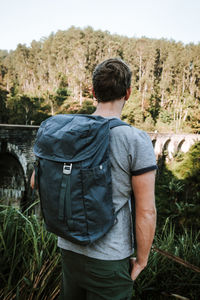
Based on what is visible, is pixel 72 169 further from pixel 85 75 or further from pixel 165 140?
pixel 85 75

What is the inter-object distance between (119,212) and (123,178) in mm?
145

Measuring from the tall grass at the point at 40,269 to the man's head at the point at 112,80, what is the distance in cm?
84

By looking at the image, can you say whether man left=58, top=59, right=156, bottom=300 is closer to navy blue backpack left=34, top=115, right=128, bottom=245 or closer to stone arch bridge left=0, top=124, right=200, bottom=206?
navy blue backpack left=34, top=115, right=128, bottom=245

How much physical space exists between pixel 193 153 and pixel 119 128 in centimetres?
1808

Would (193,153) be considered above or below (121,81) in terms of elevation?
below

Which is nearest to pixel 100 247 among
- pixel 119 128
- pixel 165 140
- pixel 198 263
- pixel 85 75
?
pixel 119 128

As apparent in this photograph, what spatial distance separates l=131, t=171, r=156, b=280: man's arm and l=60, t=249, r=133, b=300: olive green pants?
11cm

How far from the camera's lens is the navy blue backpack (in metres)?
0.73

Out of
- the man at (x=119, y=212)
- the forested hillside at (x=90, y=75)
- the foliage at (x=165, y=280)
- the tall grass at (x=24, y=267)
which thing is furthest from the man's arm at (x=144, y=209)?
the forested hillside at (x=90, y=75)

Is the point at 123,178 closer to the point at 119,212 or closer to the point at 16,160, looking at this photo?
the point at 119,212

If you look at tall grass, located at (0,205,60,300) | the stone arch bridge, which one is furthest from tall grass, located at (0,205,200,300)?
the stone arch bridge

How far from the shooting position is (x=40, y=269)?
1135 mm

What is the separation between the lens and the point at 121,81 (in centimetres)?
85

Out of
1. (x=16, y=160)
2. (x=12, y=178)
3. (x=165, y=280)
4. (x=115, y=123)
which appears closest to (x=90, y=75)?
(x=12, y=178)
